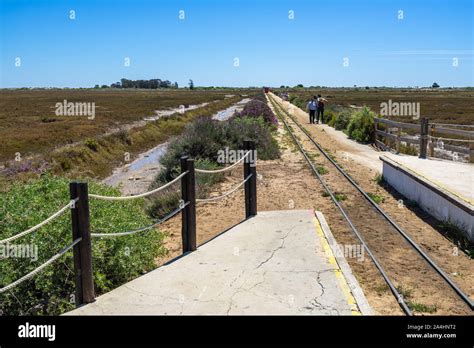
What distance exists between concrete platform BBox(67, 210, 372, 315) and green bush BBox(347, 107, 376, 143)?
18076mm

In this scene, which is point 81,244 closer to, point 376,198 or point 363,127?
point 376,198

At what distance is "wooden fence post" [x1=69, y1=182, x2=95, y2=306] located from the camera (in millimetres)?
5055

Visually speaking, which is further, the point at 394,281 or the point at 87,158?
the point at 87,158

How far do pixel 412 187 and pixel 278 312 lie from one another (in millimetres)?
7418

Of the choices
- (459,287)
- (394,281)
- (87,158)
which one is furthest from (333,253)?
(87,158)

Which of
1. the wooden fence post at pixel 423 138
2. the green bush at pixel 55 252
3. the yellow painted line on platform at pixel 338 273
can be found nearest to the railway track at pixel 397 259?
the yellow painted line on platform at pixel 338 273

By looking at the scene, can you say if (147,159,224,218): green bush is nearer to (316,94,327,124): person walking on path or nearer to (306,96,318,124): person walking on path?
(306,96,318,124): person walking on path

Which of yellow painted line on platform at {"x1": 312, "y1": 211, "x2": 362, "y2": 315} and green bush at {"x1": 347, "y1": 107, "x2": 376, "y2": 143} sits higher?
green bush at {"x1": 347, "y1": 107, "x2": 376, "y2": 143}

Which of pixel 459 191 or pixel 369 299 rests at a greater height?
pixel 459 191

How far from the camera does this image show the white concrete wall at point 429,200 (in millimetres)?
8252

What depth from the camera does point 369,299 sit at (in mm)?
5891

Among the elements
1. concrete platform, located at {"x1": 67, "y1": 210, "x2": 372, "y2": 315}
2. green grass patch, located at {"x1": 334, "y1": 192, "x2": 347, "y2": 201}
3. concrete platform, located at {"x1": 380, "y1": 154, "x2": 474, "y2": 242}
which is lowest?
green grass patch, located at {"x1": 334, "y1": 192, "x2": 347, "y2": 201}

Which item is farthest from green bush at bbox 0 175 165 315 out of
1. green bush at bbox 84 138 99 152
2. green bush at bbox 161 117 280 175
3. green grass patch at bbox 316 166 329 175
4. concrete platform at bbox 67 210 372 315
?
green bush at bbox 84 138 99 152
